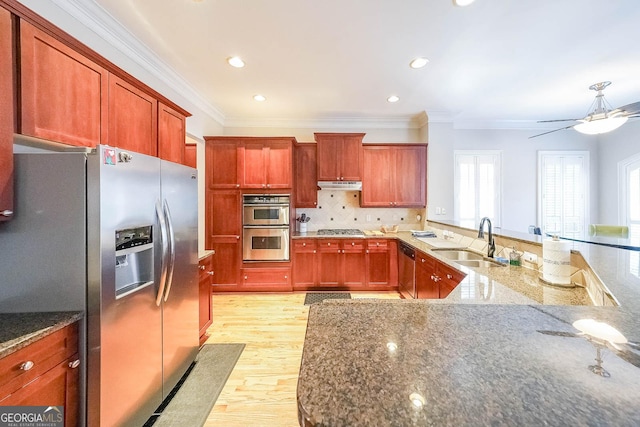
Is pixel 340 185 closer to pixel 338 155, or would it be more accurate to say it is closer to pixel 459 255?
pixel 338 155

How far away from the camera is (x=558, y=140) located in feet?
15.6

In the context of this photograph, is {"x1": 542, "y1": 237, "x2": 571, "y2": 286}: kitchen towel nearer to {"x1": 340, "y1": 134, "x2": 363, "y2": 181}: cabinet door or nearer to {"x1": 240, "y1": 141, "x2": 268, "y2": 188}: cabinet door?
{"x1": 340, "y1": 134, "x2": 363, "y2": 181}: cabinet door

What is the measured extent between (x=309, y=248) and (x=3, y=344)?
3062 mm

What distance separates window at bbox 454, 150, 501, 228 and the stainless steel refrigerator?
16.3ft

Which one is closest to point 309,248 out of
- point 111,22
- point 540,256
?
point 540,256

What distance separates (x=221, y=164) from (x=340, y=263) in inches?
95.1

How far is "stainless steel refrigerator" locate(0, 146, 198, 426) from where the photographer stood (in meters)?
1.22

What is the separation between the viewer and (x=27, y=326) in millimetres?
1076

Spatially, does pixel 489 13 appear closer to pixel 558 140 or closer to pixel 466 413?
pixel 466 413

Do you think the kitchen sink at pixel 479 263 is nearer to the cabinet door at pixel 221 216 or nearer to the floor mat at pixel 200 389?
the floor mat at pixel 200 389

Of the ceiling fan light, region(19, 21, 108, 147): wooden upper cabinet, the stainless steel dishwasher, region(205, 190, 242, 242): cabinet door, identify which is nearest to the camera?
region(19, 21, 108, 147): wooden upper cabinet

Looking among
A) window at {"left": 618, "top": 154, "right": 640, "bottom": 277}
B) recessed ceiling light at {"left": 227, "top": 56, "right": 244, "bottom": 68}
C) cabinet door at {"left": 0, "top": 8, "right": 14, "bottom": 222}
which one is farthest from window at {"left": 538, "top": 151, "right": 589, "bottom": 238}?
cabinet door at {"left": 0, "top": 8, "right": 14, "bottom": 222}

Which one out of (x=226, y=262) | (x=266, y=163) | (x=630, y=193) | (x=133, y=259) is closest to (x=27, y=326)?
(x=133, y=259)

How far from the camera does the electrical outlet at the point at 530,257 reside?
1815mm
